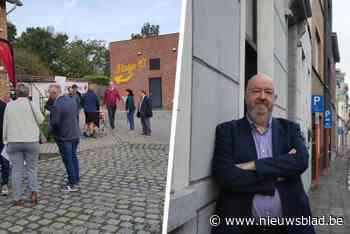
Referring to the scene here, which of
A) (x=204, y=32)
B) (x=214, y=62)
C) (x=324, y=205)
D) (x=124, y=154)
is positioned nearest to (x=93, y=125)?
(x=124, y=154)

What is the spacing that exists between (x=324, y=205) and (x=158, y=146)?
5872 millimetres

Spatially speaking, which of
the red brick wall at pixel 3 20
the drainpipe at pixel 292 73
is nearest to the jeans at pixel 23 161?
the red brick wall at pixel 3 20

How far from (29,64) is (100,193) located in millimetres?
435

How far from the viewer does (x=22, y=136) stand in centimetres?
117

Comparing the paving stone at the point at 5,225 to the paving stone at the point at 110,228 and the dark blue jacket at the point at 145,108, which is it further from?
the dark blue jacket at the point at 145,108

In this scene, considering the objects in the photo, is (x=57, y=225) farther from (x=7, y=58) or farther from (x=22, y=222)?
(x=7, y=58)

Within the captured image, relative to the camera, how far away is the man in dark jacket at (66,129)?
104 cm

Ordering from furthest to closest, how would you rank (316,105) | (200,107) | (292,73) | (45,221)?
1. (316,105)
2. (292,73)
3. (200,107)
4. (45,221)

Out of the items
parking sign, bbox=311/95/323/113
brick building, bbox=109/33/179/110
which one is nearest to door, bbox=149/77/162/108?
brick building, bbox=109/33/179/110

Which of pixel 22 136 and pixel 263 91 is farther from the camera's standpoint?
pixel 263 91

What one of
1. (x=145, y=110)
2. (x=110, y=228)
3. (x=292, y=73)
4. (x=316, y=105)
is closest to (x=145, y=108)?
(x=145, y=110)

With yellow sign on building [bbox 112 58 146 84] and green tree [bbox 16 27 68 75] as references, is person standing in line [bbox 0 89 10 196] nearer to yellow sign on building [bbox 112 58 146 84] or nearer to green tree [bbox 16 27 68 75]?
green tree [bbox 16 27 68 75]

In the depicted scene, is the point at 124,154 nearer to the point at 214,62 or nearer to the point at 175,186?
the point at 175,186

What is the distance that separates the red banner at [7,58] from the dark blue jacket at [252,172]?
37.8 inches
